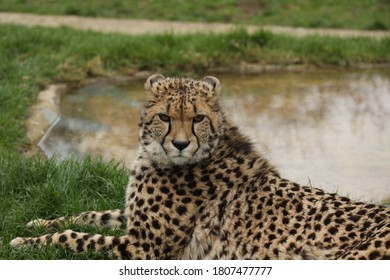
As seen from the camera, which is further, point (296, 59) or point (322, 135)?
point (296, 59)

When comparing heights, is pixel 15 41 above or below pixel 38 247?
above

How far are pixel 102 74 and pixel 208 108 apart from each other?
3747 millimetres

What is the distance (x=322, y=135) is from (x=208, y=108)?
8.38 feet

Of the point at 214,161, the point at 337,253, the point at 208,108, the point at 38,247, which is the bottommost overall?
the point at 38,247

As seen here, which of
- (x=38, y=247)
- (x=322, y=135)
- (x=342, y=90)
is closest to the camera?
(x=38, y=247)

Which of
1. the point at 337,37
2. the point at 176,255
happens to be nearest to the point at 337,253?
the point at 176,255

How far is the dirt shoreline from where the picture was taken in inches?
345

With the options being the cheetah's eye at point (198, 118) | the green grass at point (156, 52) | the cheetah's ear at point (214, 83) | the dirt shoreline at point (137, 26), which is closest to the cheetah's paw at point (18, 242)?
the cheetah's eye at point (198, 118)

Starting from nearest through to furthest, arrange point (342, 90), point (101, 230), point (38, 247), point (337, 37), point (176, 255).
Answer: point (176, 255), point (38, 247), point (101, 230), point (342, 90), point (337, 37)

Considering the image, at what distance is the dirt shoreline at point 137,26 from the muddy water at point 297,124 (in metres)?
1.76

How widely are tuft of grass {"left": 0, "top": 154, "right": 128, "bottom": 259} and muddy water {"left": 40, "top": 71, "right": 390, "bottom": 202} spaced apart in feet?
2.58

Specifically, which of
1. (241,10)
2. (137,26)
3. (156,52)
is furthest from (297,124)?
(241,10)

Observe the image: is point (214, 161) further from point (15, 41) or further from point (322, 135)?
point (15, 41)

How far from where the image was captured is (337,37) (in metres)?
8.02
